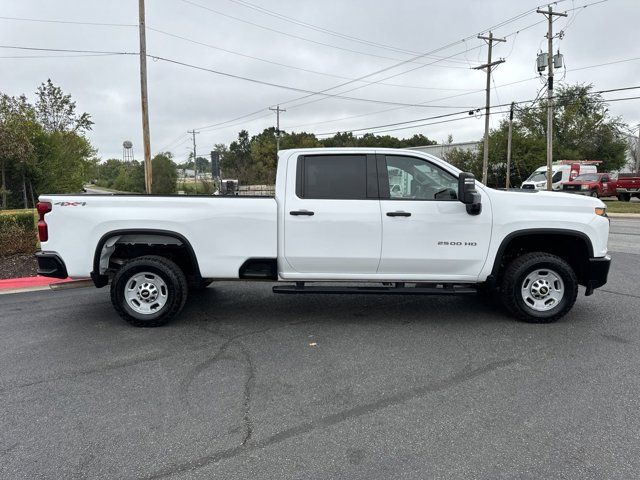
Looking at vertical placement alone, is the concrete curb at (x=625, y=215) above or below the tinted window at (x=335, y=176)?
below

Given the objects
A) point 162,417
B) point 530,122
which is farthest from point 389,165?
point 530,122

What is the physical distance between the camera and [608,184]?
30.5 m

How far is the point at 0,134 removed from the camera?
16.0 metres

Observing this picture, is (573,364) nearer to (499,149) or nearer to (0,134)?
(0,134)

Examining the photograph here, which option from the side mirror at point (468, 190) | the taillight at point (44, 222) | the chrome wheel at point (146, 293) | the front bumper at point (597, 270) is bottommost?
the chrome wheel at point (146, 293)

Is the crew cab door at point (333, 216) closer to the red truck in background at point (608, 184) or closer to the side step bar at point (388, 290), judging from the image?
the side step bar at point (388, 290)

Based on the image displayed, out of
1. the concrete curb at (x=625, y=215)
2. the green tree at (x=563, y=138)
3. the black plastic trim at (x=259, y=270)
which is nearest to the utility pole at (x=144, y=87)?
the black plastic trim at (x=259, y=270)

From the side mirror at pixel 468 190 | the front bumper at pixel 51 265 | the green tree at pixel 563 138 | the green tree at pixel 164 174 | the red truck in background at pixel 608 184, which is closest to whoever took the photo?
the side mirror at pixel 468 190

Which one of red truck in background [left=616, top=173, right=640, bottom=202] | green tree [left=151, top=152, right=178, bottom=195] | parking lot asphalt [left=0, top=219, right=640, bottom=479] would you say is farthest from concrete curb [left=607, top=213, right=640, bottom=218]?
green tree [left=151, top=152, right=178, bottom=195]

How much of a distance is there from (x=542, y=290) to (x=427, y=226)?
60.4 inches

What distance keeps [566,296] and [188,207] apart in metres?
4.30

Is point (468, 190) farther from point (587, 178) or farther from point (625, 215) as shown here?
point (587, 178)

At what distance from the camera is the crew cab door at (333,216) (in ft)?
16.6

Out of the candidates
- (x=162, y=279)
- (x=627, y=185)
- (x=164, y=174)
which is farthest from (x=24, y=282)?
(x=164, y=174)
